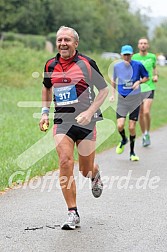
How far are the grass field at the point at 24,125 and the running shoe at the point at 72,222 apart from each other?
235 centimetres

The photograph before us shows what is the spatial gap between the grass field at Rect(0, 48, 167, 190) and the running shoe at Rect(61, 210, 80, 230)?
2.35 m

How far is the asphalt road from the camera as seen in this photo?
6102mm

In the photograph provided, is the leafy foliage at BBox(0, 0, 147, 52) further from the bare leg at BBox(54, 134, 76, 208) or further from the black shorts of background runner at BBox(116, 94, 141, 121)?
the bare leg at BBox(54, 134, 76, 208)

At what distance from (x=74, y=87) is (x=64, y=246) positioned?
5.55 feet

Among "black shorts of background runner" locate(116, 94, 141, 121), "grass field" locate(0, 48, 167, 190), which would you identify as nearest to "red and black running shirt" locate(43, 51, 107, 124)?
"grass field" locate(0, 48, 167, 190)

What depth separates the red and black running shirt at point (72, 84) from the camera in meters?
6.85

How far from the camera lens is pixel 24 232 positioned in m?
6.51

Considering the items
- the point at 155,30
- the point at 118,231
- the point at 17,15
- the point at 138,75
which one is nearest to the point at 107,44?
the point at 17,15

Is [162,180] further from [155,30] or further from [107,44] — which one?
[155,30]

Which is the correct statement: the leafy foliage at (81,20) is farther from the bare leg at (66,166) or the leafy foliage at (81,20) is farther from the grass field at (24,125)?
the bare leg at (66,166)

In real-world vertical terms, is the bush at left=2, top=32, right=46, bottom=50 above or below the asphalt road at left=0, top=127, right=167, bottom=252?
below

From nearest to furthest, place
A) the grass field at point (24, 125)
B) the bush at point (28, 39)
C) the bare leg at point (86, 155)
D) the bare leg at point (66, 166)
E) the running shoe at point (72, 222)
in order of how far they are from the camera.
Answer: the running shoe at point (72, 222)
the bare leg at point (66, 166)
the bare leg at point (86, 155)
the grass field at point (24, 125)
the bush at point (28, 39)

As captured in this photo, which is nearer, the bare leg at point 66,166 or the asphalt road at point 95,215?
the asphalt road at point 95,215

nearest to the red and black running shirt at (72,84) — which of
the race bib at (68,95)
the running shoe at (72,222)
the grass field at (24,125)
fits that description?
the race bib at (68,95)
